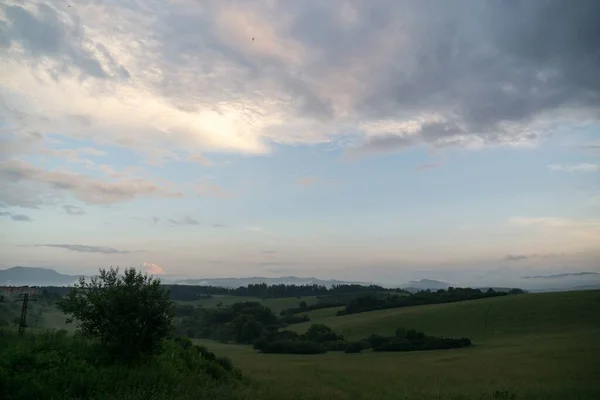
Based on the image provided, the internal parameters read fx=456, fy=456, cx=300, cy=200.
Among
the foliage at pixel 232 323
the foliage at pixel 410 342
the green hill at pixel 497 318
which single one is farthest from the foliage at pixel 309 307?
the foliage at pixel 410 342

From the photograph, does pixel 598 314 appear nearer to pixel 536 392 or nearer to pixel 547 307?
pixel 547 307

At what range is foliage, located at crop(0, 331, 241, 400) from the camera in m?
15.8

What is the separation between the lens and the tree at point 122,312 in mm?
22500

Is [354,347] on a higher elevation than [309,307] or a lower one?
lower

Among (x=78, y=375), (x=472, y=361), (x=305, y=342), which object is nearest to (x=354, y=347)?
(x=305, y=342)

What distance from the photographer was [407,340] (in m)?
79.6

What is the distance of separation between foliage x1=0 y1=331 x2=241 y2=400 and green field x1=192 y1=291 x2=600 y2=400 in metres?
3.89

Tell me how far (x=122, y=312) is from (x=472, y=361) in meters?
43.1

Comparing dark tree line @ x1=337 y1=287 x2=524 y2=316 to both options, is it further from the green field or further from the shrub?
the shrub

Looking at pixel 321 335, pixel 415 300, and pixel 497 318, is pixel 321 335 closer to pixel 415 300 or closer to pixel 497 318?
pixel 497 318

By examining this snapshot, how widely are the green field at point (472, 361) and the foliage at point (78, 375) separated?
389cm

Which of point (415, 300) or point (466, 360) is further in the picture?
point (415, 300)

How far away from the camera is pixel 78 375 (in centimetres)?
1762

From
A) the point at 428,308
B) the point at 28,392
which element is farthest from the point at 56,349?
the point at 428,308
